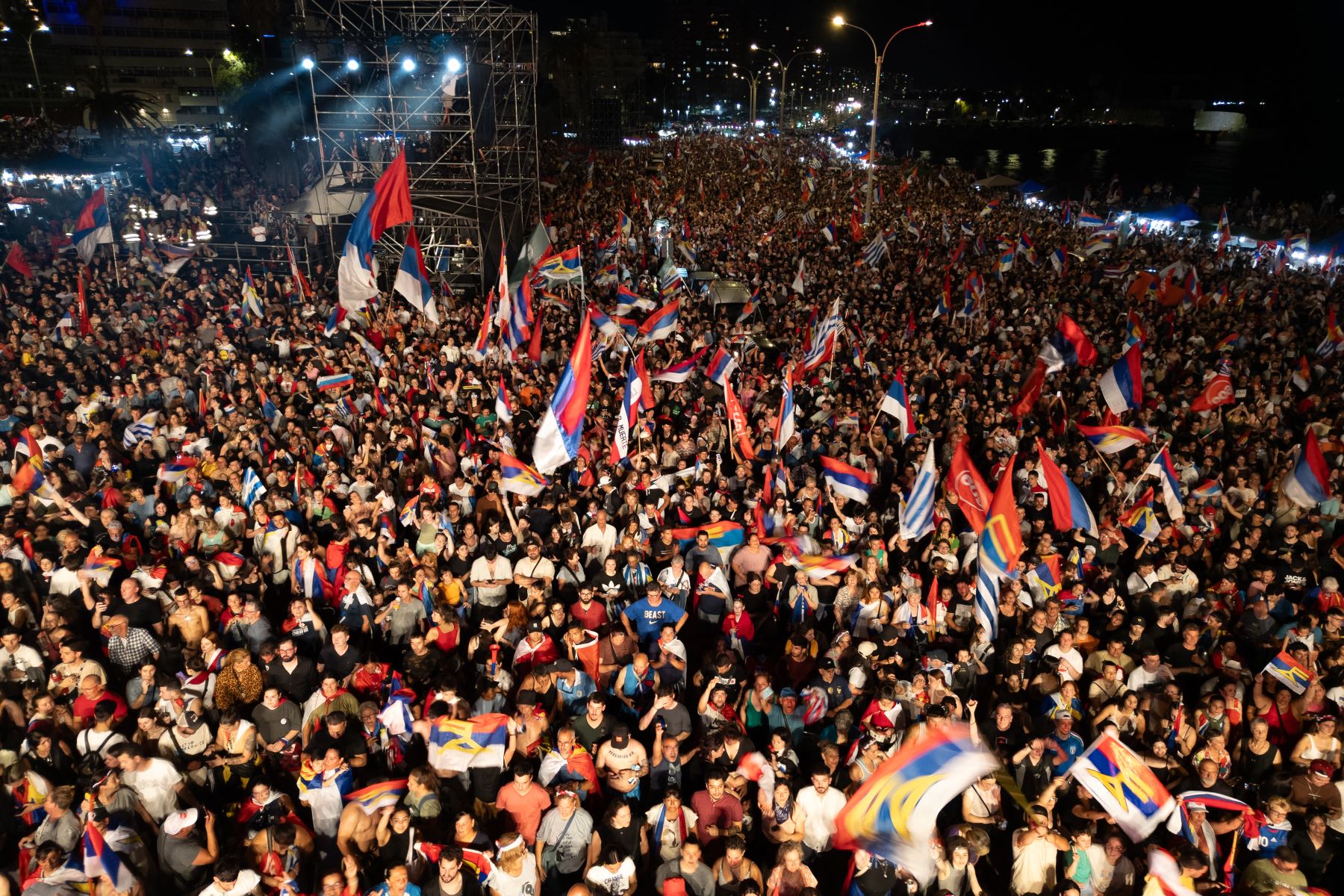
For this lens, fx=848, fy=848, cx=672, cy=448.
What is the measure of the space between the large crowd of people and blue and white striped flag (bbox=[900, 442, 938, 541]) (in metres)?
0.27

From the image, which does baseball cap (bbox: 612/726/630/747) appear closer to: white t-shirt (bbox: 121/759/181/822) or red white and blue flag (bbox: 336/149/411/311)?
white t-shirt (bbox: 121/759/181/822)

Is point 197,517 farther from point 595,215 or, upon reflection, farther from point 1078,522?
point 595,215

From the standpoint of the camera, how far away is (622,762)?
562cm

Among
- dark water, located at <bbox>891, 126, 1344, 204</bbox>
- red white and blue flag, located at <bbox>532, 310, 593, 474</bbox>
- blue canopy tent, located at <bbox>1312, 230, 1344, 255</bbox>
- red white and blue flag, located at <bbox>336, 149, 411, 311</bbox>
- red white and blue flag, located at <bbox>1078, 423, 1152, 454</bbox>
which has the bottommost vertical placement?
dark water, located at <bbox>891, 126, 1344, 204</bbox>

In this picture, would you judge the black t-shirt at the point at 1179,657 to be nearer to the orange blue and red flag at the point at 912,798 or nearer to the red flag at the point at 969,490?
the red flag at the point at 969,490

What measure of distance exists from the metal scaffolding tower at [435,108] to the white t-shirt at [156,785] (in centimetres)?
1781

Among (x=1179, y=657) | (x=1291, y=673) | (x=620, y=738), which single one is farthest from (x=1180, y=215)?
(x=620, y=738)

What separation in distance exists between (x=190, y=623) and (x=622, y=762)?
384 cm

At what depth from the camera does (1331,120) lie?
8219cm

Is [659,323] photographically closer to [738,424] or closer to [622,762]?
[738,424]

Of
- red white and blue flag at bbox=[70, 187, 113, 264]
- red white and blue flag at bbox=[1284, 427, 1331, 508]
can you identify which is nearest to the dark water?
red white and blue flag at bbox=[1284, 427, 1331, 508]

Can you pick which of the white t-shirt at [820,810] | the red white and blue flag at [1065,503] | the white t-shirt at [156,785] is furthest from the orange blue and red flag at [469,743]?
the red white and blue flag at [1065,503]

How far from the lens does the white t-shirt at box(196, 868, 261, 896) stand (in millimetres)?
4586

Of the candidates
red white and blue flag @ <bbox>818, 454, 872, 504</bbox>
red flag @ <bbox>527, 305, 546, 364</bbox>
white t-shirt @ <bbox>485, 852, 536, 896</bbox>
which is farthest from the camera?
red flag @ <bbox>527, 305, 546, 364</bbox>
